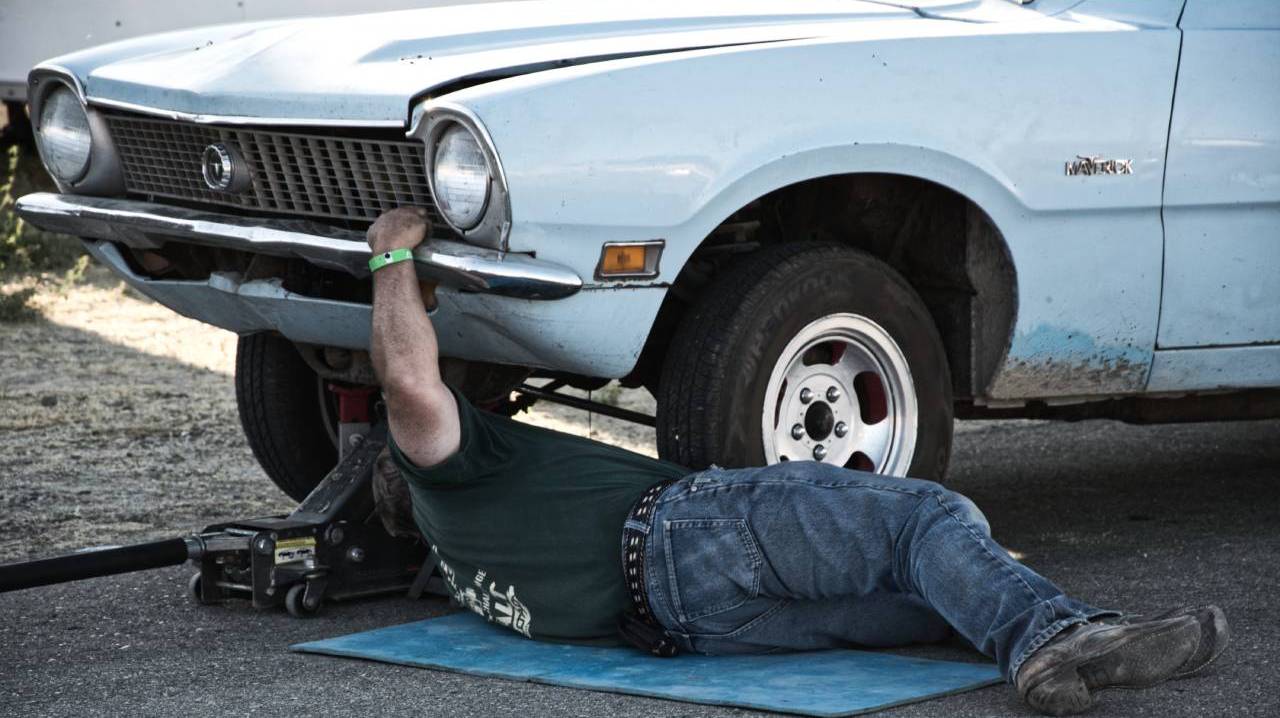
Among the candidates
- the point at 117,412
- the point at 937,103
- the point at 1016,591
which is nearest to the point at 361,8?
the point at 117,412

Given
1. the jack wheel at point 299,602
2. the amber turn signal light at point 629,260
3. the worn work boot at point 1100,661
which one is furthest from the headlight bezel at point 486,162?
the worn work boot at point 1100,661

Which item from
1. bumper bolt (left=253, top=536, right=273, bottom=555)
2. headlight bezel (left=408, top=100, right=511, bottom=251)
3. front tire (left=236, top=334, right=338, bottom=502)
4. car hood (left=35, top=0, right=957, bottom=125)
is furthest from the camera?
front tire (left=236, top=334, right=338, bottom=502)

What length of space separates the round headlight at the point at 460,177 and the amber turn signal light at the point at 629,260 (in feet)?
0.91

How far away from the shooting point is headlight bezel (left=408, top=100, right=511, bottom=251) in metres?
3.67

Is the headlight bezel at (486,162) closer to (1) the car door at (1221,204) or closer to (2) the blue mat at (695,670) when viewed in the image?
(2) the blue mat at (695,670)

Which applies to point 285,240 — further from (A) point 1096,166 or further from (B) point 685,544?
(A) point 1096,166

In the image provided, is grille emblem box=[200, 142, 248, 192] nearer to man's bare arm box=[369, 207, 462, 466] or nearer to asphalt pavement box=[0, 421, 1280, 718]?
man's bare arm box=[369, 207, 462, 466]

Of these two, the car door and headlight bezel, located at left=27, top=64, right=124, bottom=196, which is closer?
the car door

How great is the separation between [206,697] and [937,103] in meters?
2.04

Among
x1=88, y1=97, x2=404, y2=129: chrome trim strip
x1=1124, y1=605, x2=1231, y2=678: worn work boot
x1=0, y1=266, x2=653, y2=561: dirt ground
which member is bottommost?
x1=0, y1=266, x2=653, y2=561: dirt ground

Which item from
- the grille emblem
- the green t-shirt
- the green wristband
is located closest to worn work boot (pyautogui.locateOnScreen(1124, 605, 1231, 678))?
the green t-shirt

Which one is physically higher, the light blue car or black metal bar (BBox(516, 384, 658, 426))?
the light blue car

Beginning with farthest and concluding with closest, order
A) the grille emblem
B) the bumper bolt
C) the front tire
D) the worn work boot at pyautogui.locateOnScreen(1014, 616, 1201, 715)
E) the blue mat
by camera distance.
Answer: the front tire, the grille emblem, the bumper bolt, the blue mat, the worn work boot at pyautogui.locateOnScreen(1014, 616, 1201, 715)

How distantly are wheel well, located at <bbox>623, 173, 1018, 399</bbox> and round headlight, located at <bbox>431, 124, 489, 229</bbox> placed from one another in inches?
26.4
